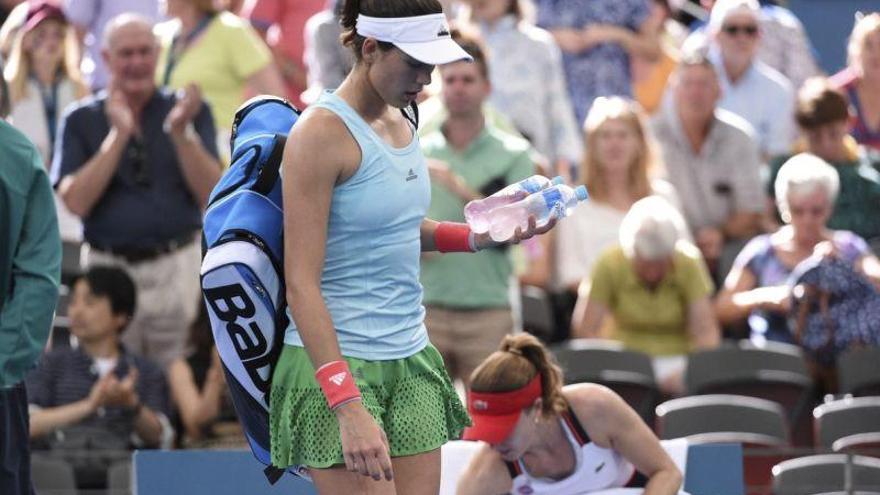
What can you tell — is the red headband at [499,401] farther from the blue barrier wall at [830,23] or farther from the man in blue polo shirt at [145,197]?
the blue barrier wall at [830,23]

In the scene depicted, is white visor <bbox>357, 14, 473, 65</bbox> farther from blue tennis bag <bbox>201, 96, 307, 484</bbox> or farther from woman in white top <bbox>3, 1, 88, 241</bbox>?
woman in white top <bbox>3, 1, 88, 241</bbox>

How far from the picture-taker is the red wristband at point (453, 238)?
439 cm

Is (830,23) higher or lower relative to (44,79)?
lower

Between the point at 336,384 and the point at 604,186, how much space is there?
16.0 feet

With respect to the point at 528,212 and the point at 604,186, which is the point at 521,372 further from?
the point at 604,186

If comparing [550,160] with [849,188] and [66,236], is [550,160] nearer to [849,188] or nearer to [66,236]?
[849,188]

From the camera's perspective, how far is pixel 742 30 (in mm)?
9562

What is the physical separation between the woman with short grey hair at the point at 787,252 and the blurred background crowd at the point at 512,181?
0.01 metres

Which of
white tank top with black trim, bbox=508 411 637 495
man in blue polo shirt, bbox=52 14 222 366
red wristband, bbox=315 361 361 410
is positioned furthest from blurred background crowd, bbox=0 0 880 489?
red wristband, bbox=315 361 361 410

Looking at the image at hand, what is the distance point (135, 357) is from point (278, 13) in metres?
3.20

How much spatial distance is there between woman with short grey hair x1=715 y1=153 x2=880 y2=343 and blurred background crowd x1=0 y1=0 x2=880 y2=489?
12 millimetres

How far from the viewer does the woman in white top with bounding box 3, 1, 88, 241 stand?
8.91 m

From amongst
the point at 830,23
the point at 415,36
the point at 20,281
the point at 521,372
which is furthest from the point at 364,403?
the point at 830,23

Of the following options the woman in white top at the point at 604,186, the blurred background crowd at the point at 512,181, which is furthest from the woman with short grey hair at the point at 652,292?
the woman in white top at the point at 604,186
